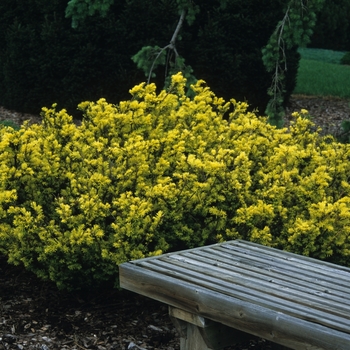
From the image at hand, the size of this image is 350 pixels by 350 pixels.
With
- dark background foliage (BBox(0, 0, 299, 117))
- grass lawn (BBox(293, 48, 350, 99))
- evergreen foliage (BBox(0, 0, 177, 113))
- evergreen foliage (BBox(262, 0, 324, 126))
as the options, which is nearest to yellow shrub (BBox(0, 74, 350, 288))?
evergreen foliage (BBox(262, 0, 324, 126))

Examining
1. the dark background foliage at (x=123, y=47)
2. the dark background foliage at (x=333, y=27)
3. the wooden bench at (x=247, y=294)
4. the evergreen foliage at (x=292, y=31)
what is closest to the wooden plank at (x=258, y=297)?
the wooden bench at (x=247, y=294)

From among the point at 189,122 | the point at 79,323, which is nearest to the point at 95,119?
the point at 189,122

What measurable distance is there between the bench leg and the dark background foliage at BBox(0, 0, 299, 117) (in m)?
7.52

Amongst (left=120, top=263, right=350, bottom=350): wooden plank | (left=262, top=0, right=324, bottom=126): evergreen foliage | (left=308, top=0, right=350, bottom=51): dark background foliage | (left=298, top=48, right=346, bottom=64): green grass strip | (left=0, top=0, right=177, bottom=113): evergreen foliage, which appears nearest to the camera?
(left=120, top=263, right=350, bottom=350): wooden plank

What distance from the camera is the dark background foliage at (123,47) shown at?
1070cm

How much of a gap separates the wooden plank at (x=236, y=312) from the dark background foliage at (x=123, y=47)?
24.8ft

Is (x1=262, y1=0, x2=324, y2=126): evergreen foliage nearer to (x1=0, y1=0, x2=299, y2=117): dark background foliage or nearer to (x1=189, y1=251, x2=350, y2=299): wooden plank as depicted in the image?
(x1=0, y1=0, x2=299, y2=117): dark background foliage

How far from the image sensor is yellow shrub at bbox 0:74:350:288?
14.0 feet

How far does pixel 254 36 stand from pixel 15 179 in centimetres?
688

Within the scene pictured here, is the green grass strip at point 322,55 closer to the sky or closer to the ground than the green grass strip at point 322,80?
closer to the ground

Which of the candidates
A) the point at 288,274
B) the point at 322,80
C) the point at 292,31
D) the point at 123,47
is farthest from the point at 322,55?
the point at 288,274

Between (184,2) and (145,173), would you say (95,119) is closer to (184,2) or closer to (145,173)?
(145,173)

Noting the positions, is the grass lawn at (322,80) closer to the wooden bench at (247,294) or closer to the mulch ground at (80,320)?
the mulch ground at (80,320)

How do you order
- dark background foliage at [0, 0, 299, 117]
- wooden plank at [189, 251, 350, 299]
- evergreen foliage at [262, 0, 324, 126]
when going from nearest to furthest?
wooden plank at [189, 251, 350, 299]
evergreen foliage at [262, 0, 324, 126]
dark background foliage at [0, 0, 299, 117]
